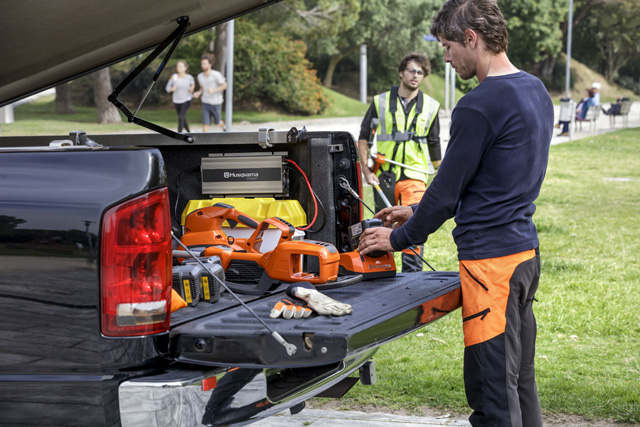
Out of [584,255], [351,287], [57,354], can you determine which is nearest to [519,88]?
[351,287]

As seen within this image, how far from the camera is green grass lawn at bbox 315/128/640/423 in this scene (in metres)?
4.50

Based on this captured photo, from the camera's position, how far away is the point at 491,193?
306cm

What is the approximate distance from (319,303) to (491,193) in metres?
0.78

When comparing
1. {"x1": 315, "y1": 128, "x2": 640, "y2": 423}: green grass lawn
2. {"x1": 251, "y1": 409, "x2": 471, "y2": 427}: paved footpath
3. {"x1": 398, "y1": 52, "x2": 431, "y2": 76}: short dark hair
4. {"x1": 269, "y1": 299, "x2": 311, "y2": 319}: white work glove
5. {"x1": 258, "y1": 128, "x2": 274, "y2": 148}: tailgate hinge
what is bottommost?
{"x1": 251, "y1": 409, "x2": 471, "y2": 427}: paved footpath

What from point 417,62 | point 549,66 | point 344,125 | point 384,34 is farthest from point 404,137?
point 549,66

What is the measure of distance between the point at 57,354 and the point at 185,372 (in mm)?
391

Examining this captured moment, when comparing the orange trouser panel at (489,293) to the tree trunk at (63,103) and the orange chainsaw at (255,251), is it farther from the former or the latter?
the tree trunk at (63,103)

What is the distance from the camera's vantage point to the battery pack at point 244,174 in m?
3.96

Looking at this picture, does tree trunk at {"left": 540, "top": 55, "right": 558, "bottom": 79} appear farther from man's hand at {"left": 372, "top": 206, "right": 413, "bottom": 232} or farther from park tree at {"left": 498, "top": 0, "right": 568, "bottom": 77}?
man's hand at {"left": 372, "top": 206, "right": 413, "bottom": 232}

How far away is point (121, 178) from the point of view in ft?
8.01

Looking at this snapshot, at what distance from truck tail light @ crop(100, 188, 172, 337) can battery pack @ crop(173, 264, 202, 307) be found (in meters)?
0.55

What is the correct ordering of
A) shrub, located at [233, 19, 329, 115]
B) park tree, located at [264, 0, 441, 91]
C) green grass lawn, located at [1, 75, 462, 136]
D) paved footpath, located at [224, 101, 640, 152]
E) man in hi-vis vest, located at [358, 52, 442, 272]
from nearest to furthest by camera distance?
man in hi-vis vest, located at [358, 52, 442, 272], green grass lawn, located at [1, 75, 462, 136], paved footpath, located at [224, 101, 640, 152], shrub, located at [233, 19, 329, 115], park tree, located at [264, 0, 441, 91]

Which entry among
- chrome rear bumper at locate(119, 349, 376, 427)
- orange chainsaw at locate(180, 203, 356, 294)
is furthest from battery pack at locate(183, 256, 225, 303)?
chrome rear bumper at locate(119, 349, 376, 427)

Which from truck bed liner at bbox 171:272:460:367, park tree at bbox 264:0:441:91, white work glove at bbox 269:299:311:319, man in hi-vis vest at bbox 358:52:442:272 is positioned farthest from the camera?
park tree at bbox 264:0:441:91
